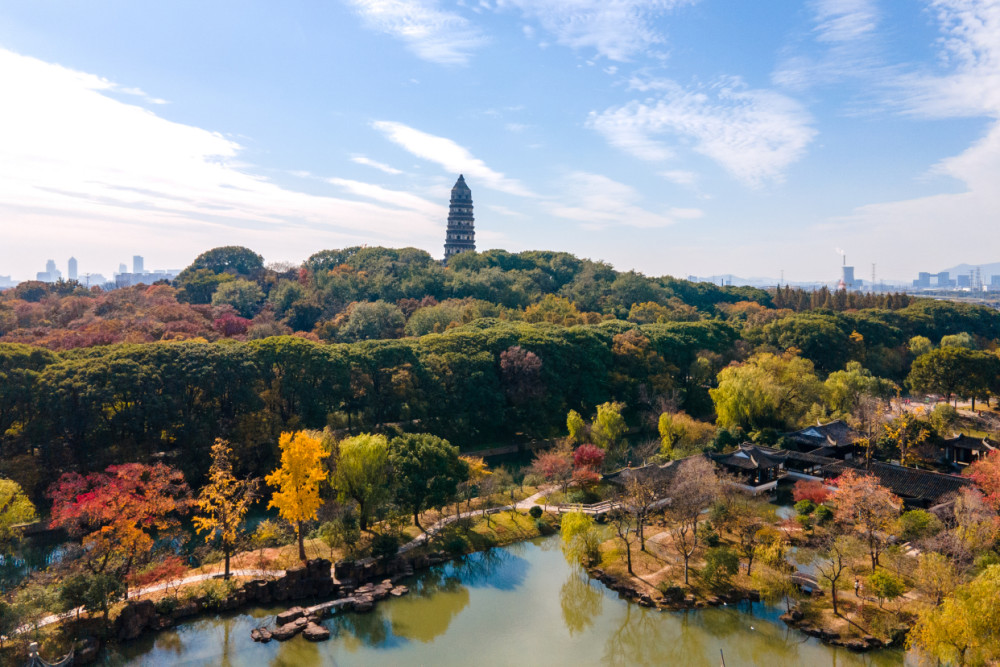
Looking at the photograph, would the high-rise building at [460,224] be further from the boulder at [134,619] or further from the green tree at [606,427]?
the boulder at [134,619]

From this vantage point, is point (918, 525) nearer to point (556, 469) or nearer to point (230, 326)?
point (556, 469)

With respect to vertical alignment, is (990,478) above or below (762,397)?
Result: below

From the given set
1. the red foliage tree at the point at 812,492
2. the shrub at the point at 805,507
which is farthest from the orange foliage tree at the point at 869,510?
the red foliage tree at the point at 812,492

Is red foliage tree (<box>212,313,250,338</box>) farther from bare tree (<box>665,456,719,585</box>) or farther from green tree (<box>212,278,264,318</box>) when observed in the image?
bare tree (<box>665,456,719,585</box>)

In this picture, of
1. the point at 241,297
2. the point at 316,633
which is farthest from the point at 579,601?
the point at 241,297

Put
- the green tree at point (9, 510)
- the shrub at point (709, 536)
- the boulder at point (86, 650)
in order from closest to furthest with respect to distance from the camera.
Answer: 1. the boulder at point (86, 650)
2. the green tree at point (9, 510)
3. the shrub at point (709, 536)

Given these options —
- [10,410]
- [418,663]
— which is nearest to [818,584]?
[418,663]
